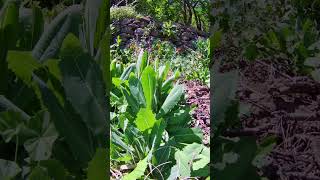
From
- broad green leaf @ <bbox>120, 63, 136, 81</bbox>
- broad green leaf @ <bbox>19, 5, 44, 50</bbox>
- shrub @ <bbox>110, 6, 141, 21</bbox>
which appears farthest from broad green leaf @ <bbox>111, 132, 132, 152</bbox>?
shrub @ <bbox>110, 6, 141, 21</bbox>

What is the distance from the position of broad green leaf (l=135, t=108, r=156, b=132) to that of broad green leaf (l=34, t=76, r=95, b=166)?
1156 mm

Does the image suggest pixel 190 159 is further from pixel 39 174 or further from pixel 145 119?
pixel 39 174

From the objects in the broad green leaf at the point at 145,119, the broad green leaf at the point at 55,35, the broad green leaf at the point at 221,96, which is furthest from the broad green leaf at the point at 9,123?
the broad green leaf at the point at 145,119

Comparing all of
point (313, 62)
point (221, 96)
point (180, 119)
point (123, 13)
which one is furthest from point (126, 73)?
point (123, 13)

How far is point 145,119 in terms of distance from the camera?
5.87 feet

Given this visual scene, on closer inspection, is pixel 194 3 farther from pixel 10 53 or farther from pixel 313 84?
pixel 10 53

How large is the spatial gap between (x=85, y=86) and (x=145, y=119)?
3.99 feet

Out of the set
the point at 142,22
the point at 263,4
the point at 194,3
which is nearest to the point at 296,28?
the point at 263,4

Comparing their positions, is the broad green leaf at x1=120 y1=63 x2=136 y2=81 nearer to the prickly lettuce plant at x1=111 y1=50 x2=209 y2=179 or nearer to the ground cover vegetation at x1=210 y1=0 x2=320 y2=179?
the prickly lettuce plant at x1=111 y1=50 x2=209 y2=179

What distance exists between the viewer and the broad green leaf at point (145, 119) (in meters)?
1.77

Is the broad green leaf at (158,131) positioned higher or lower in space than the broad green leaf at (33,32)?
lower

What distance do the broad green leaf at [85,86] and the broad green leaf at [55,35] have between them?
113mm

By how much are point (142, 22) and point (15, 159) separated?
14.3ft

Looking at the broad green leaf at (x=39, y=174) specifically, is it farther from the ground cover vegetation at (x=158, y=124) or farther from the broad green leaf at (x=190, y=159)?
the broad green leaf at (x=190, y=159)
